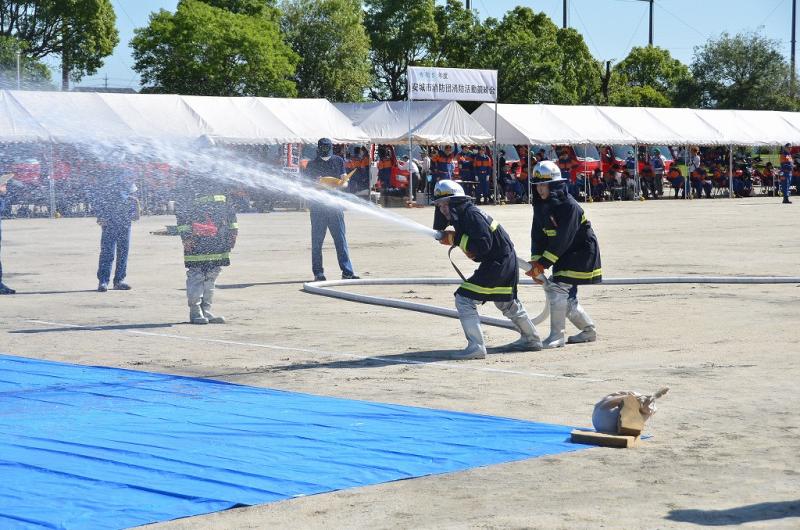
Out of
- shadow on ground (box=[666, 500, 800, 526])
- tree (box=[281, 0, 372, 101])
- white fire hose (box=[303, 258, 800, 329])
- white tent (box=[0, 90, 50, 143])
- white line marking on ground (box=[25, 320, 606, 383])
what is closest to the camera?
shadow on ground (box=[666, 500, 800, 526])

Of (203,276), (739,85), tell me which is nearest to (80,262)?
(203,276)

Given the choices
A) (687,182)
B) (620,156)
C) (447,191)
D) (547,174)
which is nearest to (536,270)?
(547,174)

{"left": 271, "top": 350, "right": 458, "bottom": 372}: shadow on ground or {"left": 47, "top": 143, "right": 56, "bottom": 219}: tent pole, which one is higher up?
{"left": 47, "top": 143, "right": 56, "bottom": 219}: tent pole

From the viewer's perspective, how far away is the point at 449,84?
36875mm

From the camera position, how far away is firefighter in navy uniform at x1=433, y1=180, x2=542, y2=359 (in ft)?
32.5

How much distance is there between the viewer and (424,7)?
7062 cm

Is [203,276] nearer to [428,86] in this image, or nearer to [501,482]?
[501,482]

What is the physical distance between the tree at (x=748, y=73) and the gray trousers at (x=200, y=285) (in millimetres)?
67380

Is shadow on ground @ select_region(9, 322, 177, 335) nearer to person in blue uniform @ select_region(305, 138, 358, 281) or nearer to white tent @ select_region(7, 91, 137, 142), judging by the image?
person in blue uniform @ select_region(305, 138, 358, 281)

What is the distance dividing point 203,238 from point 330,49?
56549 mm

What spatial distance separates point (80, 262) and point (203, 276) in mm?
7532

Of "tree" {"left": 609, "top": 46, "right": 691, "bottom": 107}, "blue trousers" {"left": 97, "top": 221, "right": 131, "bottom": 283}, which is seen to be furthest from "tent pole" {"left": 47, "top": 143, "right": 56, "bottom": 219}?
"tree" {"left": 609, "top": 46, "right": 691, "bottom": 107}

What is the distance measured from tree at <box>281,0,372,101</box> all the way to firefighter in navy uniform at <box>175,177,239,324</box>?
5501cm

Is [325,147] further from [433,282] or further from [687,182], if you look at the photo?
[687,182]
